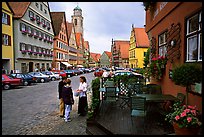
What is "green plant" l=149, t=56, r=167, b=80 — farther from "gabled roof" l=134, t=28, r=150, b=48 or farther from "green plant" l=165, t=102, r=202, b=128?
"gabled roof" l=134, t=28, r=150, b=48

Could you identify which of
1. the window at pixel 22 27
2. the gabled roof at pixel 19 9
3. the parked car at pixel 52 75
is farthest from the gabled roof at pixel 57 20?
the parked car at pixel 52 75

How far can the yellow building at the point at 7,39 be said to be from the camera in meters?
27.6

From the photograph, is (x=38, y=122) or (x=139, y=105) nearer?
(x=139, y=105)

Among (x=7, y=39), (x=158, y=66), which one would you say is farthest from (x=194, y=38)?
(x=7, y=39)

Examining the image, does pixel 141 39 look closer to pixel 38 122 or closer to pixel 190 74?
pixel 38 122

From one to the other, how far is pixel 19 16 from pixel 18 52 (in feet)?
17.8

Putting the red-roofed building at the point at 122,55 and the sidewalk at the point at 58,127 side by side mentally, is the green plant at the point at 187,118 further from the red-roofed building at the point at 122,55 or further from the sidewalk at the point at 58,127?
the red-roofed building at the point at 122,55

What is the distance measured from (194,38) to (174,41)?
49.3 inches

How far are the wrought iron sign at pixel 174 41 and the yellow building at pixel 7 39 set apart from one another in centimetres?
2457

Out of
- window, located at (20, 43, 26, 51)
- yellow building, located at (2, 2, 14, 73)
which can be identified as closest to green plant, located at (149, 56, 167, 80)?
yellow building, located at (2, 2, 14, 73)

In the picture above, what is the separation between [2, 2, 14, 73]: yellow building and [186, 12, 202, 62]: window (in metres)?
25.9

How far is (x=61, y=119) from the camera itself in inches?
327

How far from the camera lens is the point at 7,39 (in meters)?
28.5

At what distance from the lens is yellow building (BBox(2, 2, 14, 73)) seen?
27648mm
